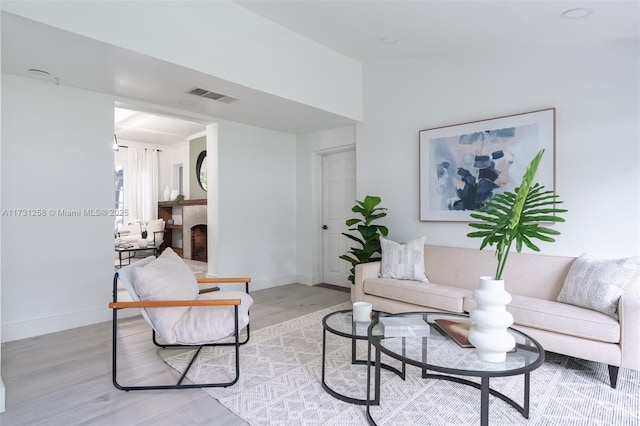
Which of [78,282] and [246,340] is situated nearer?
[246,340]

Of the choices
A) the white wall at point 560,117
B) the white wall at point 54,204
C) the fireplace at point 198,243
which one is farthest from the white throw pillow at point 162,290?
the fireplace at point 198,243

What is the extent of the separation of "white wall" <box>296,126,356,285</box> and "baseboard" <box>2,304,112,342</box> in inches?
105

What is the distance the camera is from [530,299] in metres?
2.79

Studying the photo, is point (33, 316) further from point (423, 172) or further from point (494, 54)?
point (494, 54)

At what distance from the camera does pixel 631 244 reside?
109 inches

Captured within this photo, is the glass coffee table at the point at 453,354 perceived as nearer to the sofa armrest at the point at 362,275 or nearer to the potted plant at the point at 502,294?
the potted plant at the point at 502,294

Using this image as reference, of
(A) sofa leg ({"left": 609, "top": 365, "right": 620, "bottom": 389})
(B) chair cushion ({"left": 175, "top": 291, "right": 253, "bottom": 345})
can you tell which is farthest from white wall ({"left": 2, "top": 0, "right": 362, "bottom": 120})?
(A) sofa leg ({"left": 609, "top": 365, "right": 620, "bottom": 389})

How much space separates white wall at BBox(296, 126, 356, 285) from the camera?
5.28 meters

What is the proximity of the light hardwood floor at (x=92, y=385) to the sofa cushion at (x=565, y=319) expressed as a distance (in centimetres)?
207

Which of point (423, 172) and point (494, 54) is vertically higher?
point (494, 54)

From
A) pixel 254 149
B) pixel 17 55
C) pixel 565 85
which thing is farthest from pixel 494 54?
pixel 17 55

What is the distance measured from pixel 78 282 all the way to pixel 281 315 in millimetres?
2027

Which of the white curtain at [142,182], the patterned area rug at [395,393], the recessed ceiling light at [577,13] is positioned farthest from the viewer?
the white curtain at [142,182]

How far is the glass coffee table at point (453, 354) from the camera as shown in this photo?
152 centimetres
